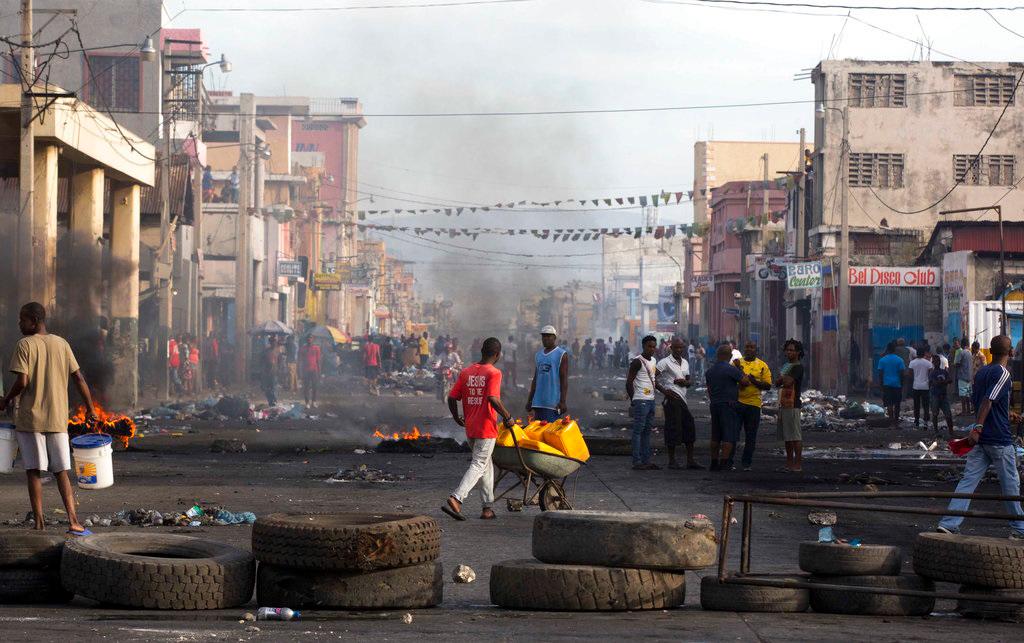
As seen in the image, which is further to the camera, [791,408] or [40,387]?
[791,408]

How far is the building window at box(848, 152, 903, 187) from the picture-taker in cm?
5359

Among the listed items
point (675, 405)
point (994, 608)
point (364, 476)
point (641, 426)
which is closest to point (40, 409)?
point (364, 476)

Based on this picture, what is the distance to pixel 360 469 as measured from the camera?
16.2 m

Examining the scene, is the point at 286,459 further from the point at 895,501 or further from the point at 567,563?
the point at 567,563

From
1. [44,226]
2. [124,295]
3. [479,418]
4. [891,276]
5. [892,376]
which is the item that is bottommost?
[892,376]

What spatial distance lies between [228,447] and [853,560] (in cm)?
1434

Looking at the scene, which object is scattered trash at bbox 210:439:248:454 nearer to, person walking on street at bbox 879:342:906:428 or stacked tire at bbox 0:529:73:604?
stacked tire at bbox 0:529:73:604

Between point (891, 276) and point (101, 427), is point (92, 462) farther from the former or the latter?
point (891, 276)

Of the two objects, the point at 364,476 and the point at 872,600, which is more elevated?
the point at 872,600

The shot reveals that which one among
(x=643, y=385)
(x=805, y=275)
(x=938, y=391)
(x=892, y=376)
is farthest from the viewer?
(x=805, y=275)

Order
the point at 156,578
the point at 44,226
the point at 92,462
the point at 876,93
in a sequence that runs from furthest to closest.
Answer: the point at 876,93, the point at 44,226, the point at 92,462, the point at 156,578

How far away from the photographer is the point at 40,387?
32.6 ft

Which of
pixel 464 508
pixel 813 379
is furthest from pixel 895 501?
pixel 813 379

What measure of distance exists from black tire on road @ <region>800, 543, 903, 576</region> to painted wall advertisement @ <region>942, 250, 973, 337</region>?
3123cm
